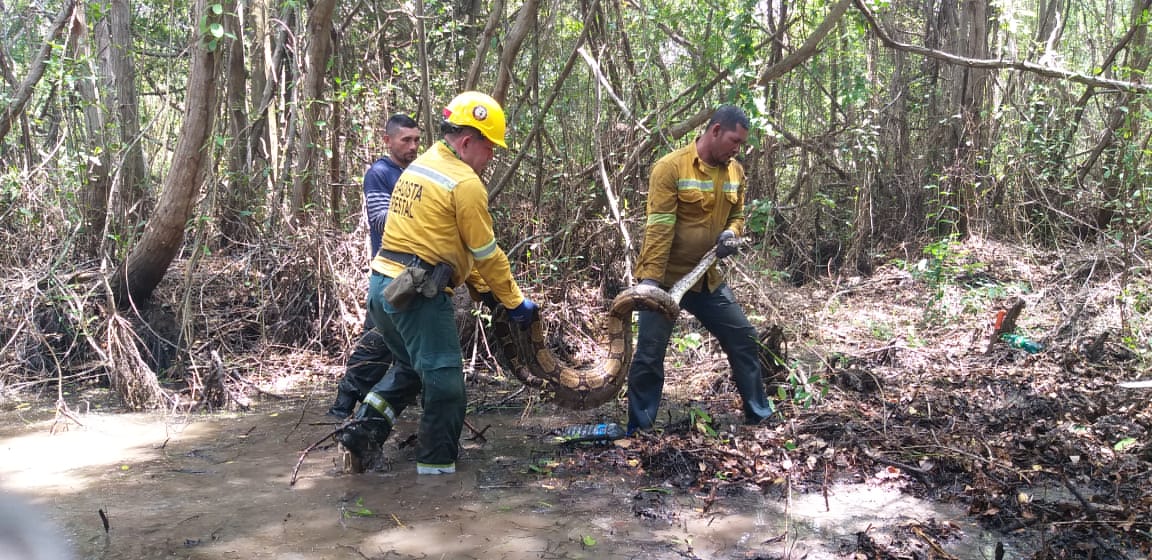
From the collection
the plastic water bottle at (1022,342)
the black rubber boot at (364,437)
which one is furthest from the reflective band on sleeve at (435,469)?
the plastic water bottle at (1022,342)

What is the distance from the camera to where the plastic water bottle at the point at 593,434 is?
15.7 feet

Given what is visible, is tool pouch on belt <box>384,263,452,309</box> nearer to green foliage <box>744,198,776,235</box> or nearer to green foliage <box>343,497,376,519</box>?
green foliage <box>343,497,376,519</box>

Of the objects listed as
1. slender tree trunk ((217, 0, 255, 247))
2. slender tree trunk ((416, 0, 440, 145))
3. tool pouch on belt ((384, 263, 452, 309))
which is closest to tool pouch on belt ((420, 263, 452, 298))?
tool pouch on belt ((384, 263, 452, 309))

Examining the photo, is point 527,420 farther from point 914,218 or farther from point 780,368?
point 914,218

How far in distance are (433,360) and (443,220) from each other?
2.39 feet

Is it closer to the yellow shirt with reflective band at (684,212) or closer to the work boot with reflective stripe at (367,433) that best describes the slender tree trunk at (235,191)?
the work boot with reflective stripe at (367,433)

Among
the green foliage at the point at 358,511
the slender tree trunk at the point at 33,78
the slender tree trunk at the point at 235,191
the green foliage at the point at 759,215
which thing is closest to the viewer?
the green foliage at the point at 358,511

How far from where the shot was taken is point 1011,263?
28.3ft

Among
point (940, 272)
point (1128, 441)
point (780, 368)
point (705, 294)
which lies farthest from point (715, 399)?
point (940, 272)

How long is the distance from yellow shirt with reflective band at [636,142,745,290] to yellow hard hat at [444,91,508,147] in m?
1.00

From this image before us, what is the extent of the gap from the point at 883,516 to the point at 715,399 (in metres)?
2.07

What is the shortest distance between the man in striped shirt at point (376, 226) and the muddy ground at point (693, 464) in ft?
1.04

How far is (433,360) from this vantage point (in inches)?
168

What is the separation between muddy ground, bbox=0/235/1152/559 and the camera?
11.5 feet
